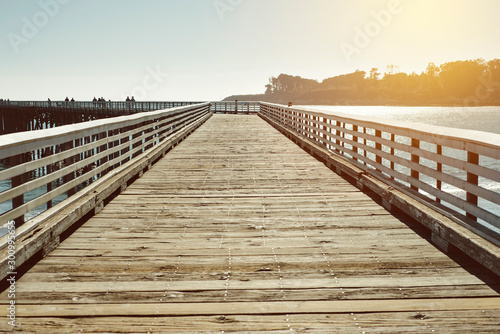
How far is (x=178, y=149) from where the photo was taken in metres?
15.9

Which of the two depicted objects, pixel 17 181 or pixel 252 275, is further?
pixel 17 181

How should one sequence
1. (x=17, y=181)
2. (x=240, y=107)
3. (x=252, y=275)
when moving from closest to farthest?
(x=252, y=275)
(x=17, y=181)
(x=240, y=107)

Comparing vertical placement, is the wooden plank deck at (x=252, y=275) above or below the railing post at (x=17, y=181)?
below

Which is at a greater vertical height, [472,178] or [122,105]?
[122,105]

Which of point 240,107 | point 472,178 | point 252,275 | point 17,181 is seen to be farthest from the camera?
point 240,107

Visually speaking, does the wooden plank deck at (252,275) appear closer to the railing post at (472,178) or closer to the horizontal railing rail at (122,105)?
the railing post at (472,178)

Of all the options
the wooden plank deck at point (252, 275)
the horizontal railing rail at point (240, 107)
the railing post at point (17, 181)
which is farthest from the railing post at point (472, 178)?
the horizontal railing rail at point (240, 107)

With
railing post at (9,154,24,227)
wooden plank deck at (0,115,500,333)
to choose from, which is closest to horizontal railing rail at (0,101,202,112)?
wooden plank deck at (0,115,500,333)

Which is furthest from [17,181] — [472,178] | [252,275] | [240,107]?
[240,107]

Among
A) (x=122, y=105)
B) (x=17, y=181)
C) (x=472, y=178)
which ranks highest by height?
(x=122, y=105)

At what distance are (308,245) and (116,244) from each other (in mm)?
2033

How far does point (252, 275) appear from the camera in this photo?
444 cm

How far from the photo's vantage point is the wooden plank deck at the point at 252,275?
3527mm

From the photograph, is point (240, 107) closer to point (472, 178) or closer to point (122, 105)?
point (122, 105)
